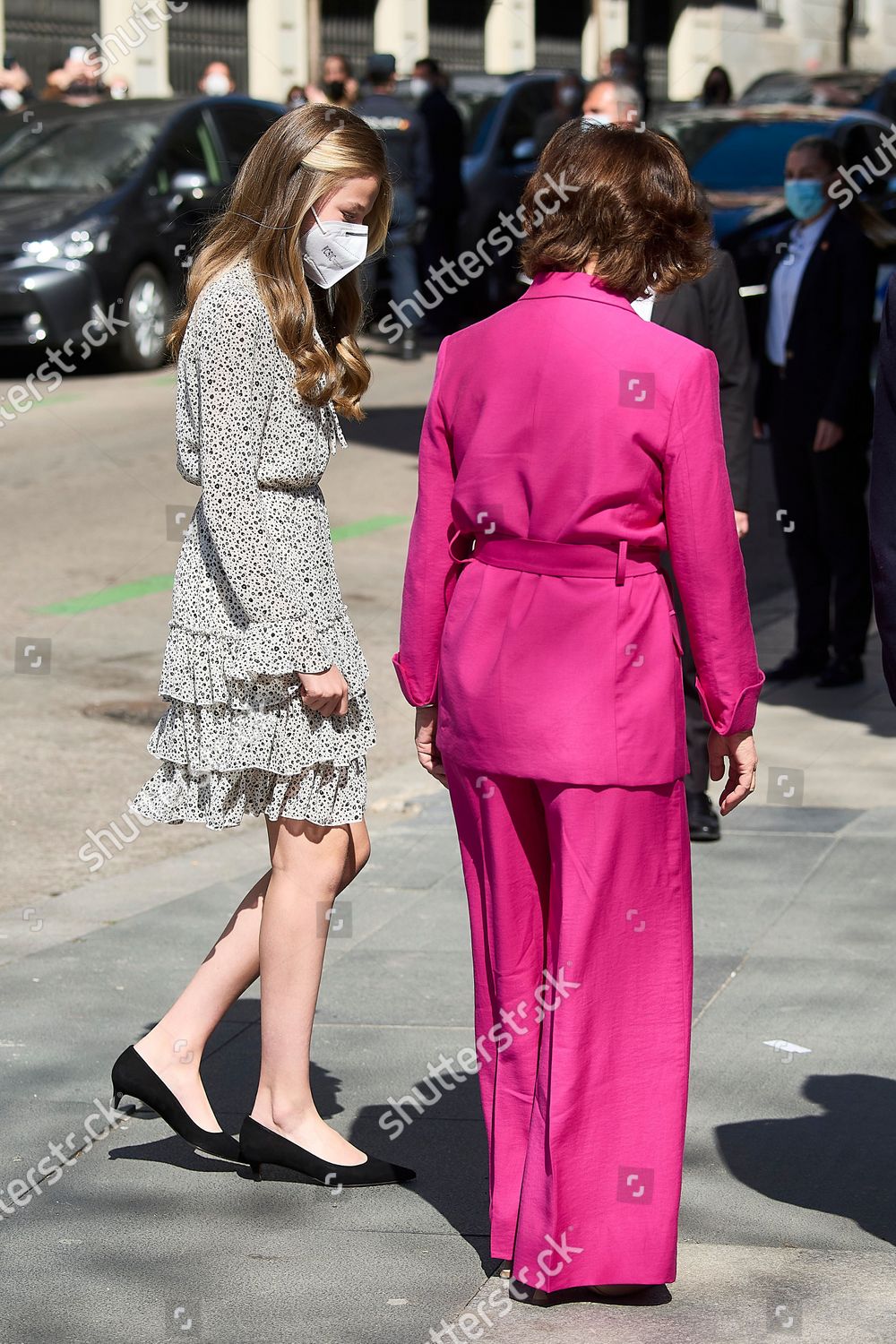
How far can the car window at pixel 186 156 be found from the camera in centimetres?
1623

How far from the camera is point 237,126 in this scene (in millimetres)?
17234

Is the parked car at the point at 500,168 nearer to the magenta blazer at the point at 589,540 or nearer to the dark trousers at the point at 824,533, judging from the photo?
the dark trousers at the point at 824,533

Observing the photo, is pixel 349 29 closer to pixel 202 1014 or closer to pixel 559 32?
pixel 559 32

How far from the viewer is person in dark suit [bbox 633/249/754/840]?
6137 mm

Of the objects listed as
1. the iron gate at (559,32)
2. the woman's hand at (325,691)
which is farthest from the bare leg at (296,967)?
the iron gate at (559,32)

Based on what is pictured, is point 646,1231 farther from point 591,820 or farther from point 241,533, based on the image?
point 241,533

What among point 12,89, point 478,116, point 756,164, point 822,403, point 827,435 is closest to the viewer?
point 827,435

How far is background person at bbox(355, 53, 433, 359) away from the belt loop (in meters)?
13.7

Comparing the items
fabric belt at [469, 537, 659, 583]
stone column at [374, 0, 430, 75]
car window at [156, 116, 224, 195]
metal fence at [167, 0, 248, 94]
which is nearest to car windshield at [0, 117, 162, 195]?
car window at [156, 116, 224, 195]

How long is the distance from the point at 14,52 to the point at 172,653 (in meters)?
25.3

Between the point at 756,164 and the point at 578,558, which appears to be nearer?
the point at 578,558

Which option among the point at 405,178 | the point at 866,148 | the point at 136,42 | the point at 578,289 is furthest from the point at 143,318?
the point at 136,42

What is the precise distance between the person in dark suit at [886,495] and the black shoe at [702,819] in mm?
2921

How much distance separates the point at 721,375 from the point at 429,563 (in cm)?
308
